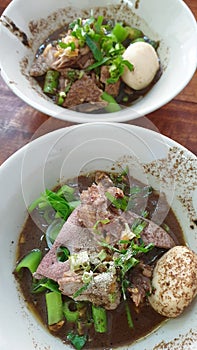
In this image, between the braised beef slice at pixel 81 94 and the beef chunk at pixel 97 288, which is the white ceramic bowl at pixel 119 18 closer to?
the braised beef slice at pixel 81 94

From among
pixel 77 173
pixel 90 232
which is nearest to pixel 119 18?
pixel 77 173

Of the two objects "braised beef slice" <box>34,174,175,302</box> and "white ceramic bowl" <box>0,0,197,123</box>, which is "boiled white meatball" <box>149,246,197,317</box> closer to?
"braised beef slice" <box>34,174,175,302</box>

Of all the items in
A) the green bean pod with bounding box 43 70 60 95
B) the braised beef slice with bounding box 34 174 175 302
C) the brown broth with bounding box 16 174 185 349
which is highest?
the green bean pod with bounding box 43 70 60 95

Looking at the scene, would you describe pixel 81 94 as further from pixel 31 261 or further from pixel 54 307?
pixel 54 307

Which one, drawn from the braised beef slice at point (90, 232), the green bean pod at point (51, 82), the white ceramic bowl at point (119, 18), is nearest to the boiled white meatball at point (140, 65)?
the white ceramic bowl at point (119, 18)

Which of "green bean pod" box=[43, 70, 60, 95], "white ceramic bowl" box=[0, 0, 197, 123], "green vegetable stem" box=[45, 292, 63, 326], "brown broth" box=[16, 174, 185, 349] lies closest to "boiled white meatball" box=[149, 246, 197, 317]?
"brown broth" box=[16, 174, 185, 349]

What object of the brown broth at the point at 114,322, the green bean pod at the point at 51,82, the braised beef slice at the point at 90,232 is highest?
the green bean pod at the point at 51,82
